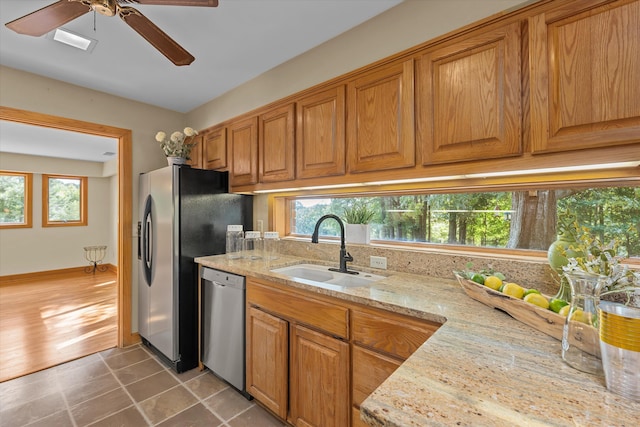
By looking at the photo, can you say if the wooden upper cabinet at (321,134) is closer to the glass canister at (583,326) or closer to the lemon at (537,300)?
the lemon at (537,300)

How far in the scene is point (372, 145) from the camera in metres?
1.62

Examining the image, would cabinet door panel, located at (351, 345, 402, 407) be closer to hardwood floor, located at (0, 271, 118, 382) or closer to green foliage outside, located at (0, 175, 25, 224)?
hardwood floor, located at (0, 271, 118, 382)

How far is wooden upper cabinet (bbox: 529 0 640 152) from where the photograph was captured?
961mm

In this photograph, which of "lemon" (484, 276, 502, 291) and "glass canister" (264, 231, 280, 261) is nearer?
"lemon" (484, 276, 502, 291)

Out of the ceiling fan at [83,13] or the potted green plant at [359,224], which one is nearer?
the ceiling fan at [83,13]

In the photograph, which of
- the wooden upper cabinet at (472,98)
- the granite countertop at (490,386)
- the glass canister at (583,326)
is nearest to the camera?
the granite countertop at (490,386)

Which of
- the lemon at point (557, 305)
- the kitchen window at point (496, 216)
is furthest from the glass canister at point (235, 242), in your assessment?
the lemon at point (557, 305)

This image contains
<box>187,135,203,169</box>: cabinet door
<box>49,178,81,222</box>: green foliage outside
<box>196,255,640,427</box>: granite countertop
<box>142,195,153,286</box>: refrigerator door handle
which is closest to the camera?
<box>196,255,640,427</box>: granite countertop

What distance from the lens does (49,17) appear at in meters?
1.34

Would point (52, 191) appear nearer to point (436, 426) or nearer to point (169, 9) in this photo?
point (169, 9)

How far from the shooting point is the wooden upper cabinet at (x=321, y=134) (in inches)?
70.0

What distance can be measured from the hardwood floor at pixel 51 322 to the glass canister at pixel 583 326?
3582 mm

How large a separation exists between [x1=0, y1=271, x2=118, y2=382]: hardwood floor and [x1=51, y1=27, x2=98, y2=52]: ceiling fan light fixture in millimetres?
2662

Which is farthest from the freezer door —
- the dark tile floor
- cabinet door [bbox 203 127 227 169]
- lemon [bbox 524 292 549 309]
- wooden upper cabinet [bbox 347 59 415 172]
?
lemon [bbox 524 292 549 309]
